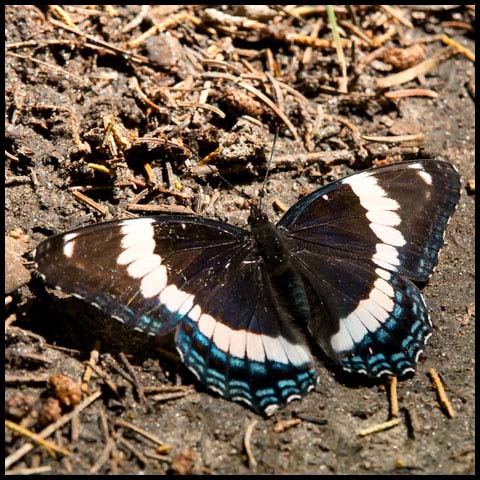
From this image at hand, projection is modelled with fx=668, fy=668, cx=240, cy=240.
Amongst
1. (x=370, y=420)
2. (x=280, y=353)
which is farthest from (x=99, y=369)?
(x=370, y=420)

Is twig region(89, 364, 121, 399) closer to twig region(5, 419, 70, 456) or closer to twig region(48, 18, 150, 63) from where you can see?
twig region(5, 419, 70, 456)

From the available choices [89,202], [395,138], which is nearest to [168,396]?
[89,202]

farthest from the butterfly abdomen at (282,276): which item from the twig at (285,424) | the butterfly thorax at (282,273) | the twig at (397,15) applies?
the twig at (397,15)

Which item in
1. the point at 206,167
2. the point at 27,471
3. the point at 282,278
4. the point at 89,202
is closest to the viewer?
the point at 27,471

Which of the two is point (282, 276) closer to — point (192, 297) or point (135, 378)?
point (192, 297)

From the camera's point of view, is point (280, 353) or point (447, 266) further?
point (447, 266)

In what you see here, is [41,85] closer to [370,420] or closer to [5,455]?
[5,455]

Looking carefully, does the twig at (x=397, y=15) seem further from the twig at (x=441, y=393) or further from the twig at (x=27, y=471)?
the twig at (x=27, y=471)
